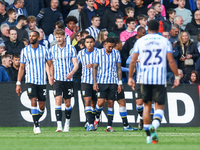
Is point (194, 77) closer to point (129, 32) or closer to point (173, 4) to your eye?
point (129, 32)

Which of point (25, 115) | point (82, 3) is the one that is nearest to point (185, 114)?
point (25, 115)

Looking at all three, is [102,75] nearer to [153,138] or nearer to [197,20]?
[153,138]

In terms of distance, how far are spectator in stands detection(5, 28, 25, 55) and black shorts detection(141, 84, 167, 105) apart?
7.19 m

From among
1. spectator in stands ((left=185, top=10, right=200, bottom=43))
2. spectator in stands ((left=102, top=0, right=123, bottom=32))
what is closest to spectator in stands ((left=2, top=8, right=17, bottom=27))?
spectator in stands ((left=102, top=0, right=123, bottom=32))

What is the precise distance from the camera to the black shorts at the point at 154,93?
25.1 ft

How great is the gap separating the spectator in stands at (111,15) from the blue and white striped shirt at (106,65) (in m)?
4.27

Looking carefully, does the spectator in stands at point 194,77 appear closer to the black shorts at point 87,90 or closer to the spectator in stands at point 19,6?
the black shorts at point 87,90

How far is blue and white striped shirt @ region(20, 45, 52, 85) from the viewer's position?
10.5 m

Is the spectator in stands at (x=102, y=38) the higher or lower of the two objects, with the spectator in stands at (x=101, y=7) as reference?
lower

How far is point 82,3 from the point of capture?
16.1 metres

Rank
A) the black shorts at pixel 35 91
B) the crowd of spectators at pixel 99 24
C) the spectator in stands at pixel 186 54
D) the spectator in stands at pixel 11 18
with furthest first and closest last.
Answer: the spectator in stands at pixel 11 18 → the spectator in stands at pixel 186 54 → the crowd of spectators at pixel 99 24 → the black shorts at pixel 35 91

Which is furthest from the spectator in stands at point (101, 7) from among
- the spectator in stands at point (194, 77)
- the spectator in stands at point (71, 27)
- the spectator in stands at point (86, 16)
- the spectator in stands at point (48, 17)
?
the spectator in stands at point (194, 77)

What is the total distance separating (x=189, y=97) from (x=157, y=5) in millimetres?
4540

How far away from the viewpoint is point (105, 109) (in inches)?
524
